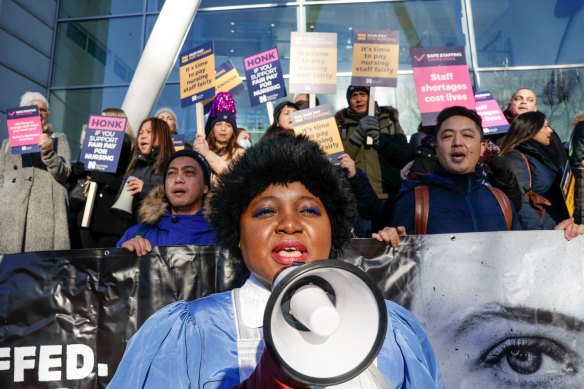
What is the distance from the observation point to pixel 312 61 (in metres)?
4.84

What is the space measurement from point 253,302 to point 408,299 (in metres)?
1.25

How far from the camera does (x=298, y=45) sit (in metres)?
4.84

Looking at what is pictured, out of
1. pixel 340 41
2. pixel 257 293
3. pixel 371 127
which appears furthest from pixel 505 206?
pixel 340 41

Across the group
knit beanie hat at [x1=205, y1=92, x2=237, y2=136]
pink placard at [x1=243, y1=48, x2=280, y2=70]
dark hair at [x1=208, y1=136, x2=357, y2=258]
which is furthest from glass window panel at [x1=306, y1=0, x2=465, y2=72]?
dark hair at [x1=208, y1=136, x2=357, y2=258]

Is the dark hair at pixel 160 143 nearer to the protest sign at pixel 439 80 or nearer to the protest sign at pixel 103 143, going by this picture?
the protest sign at pixel 103 143

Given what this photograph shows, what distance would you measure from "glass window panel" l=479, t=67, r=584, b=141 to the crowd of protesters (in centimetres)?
→ 519

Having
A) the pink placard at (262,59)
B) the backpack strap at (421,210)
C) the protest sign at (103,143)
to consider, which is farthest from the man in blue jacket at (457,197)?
the pink placard at (262,59)

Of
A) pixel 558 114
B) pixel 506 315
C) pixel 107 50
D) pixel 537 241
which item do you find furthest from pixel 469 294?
pixel 107 50

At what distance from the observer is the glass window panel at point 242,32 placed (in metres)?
11.0

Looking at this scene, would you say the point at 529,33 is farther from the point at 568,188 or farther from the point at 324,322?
the point at 324,322

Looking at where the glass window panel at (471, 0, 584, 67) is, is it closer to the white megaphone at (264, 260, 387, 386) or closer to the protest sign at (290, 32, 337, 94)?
the protest sign at (290, 32, 337, 94)

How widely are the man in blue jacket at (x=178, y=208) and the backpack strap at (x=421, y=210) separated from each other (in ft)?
3.56

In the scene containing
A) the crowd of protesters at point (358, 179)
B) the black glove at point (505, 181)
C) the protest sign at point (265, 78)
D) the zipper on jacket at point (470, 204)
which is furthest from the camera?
the protest sign at point (265, 78)

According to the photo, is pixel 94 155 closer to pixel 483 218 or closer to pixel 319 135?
pixel 319 135
